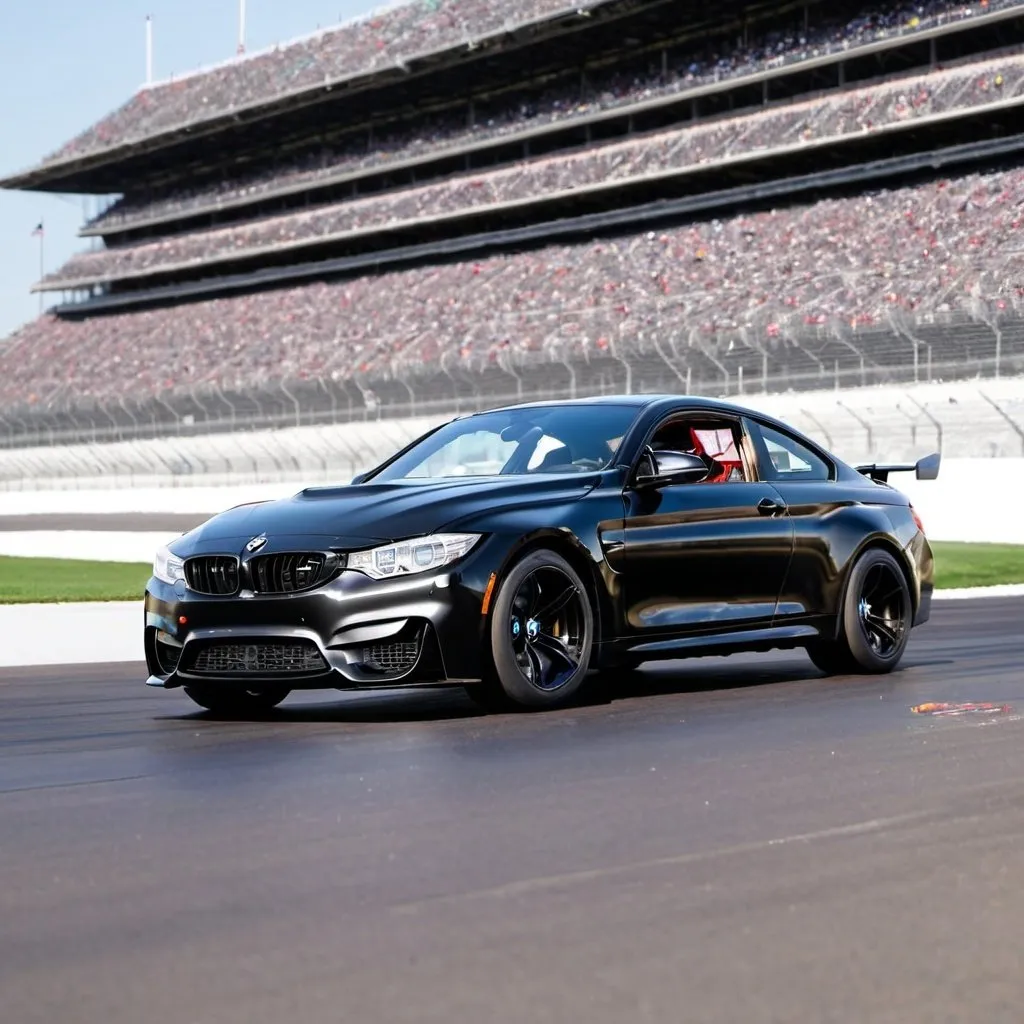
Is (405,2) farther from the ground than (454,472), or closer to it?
farther from the ground

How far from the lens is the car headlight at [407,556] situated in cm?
800

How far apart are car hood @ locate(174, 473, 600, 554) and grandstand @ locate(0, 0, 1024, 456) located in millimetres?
25135

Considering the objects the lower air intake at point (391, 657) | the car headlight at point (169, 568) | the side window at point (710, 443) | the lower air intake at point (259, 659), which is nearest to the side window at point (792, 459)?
the side window at point (710, 443)

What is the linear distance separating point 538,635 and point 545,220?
49490 mm

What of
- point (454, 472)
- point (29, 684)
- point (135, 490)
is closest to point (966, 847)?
point (454, 472)

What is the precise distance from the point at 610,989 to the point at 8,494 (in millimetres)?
47309

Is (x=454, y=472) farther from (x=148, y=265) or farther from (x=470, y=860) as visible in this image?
(x=148, y=265)

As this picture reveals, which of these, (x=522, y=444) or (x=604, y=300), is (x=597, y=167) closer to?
(x=604, y=300)

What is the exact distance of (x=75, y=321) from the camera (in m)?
71.5

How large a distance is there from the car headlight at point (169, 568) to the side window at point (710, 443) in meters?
2.47

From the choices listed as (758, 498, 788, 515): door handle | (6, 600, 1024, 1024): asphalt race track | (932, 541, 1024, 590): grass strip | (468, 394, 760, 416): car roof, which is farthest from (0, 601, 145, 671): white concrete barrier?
(932, 541, 1024, 590): grass strip

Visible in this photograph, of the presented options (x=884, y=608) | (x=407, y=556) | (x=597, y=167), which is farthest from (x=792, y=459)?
(x=597, y=167)

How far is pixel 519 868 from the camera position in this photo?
4.70 m

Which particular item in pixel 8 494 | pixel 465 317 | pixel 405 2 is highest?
pixel 405 2
